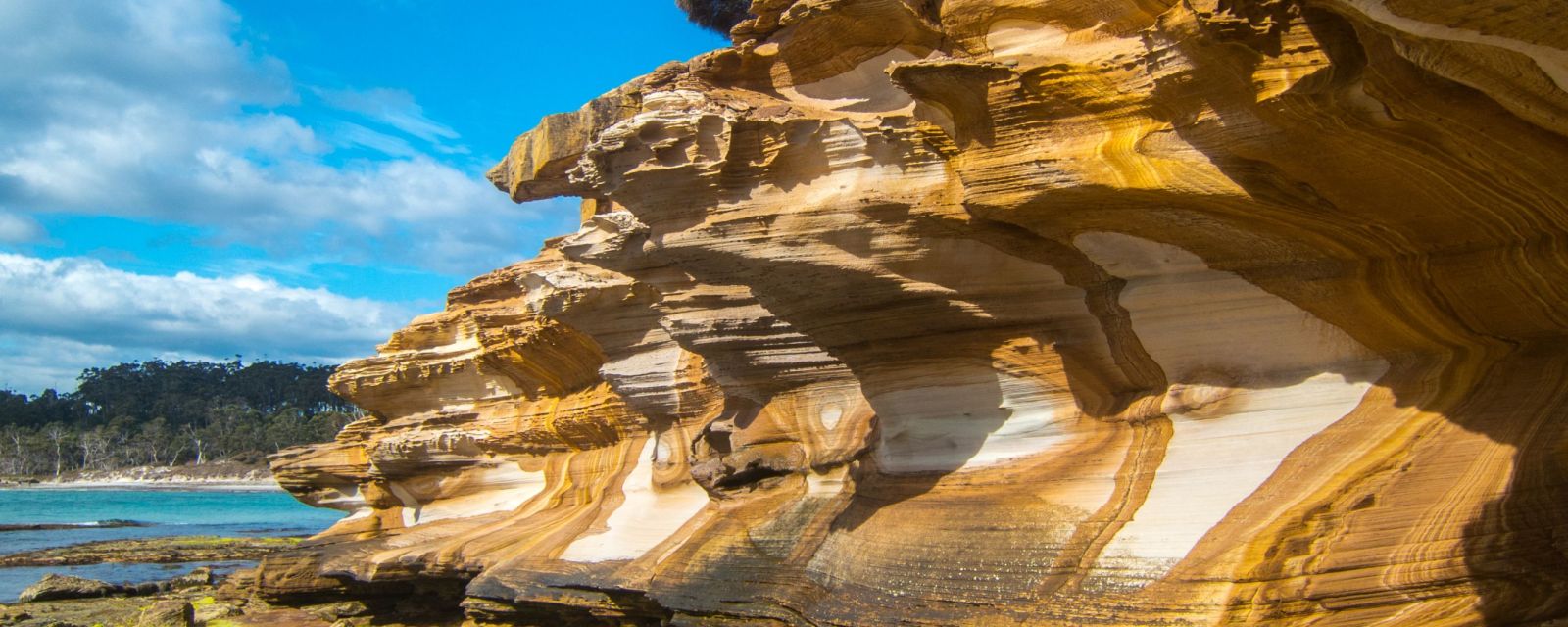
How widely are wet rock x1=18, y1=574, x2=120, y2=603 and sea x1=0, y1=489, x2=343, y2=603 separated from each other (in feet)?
3.71

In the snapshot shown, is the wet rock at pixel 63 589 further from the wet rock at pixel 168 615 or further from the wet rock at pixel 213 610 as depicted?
the wet rock at pixel 168 615

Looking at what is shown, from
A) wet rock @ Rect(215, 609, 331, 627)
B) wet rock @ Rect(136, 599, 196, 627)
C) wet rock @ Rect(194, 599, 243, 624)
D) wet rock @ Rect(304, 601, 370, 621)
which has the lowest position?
wet rock @ Rect(304, 601, 370, 621)

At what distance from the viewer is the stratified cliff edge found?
474 cm

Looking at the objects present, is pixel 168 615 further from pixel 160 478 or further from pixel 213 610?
pixel 160 478

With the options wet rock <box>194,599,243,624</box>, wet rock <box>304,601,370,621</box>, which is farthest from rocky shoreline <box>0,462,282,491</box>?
wet rock <box>304,601,370,621</box>

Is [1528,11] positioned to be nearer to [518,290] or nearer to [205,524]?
[518,290]

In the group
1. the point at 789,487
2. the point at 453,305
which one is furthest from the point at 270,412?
the point at 789,487

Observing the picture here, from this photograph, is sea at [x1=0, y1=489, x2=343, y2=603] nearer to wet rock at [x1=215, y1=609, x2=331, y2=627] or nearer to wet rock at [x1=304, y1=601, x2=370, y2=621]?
wet rock at [x1=215, y1=609, x2=331, y2=627]

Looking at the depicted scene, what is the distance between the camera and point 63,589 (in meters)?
15.5

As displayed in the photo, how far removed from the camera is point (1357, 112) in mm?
4523

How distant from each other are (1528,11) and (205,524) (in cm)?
4027

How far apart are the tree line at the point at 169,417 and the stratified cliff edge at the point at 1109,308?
67.1 meters

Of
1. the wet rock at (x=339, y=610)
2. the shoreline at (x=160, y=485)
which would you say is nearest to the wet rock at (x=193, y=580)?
the wet rock at (x=339, y=610)

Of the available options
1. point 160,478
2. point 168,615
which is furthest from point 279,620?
point 160,478
